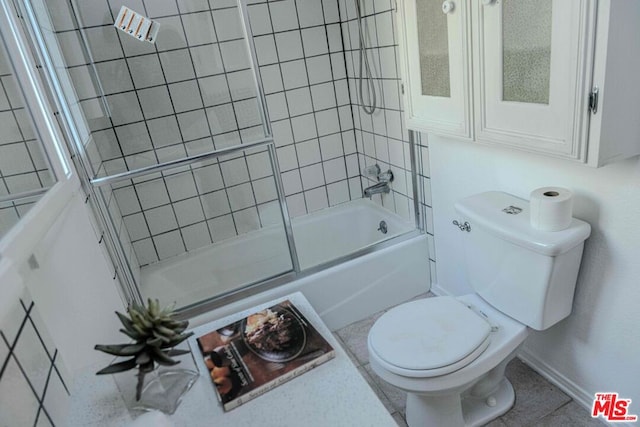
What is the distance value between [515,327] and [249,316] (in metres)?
0.91

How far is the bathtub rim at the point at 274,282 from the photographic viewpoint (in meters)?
1.85

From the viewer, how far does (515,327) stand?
1.40 meters

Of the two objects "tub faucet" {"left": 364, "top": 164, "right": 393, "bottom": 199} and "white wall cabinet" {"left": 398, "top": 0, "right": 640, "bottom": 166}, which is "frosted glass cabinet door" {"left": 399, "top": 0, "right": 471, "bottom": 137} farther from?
"tub faucet" {"left": 364, "top": 164, "right": 393, "bottom": 199}

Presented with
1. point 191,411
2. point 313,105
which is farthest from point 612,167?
point 313,105

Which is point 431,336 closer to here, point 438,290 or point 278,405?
point 278,405

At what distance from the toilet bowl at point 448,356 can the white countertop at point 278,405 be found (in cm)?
33

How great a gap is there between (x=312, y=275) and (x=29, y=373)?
1.36 m

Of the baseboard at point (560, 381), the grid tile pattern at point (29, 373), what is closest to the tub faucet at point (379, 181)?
the baseboard at point (560, 381)

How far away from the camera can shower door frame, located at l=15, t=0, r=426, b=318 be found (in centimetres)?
151

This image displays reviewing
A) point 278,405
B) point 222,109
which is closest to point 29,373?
point 278,405

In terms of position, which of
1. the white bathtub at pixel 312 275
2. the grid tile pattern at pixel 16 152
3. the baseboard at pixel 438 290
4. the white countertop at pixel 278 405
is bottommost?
the baseboard at pixel 438 290

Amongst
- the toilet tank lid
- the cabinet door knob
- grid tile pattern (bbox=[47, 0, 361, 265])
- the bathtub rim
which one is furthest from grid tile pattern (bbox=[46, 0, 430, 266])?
the cabinet door knob

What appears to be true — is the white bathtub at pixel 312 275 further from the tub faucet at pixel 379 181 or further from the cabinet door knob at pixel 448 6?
the cabinet door knob at pixel 448 6

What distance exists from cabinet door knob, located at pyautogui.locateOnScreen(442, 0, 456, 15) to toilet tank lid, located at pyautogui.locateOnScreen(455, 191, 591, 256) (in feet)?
2.18
